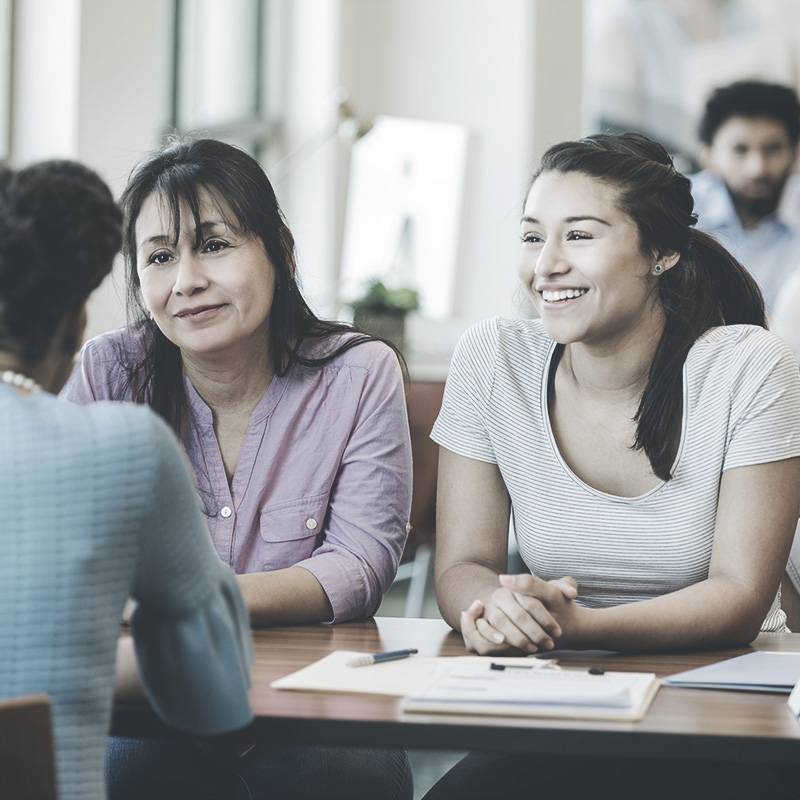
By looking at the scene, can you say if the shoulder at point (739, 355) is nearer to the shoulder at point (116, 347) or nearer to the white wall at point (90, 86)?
the shoulder at point (116, 347)

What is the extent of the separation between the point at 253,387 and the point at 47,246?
0.82 m

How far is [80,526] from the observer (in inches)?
32.0

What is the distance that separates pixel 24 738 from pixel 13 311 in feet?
1.10

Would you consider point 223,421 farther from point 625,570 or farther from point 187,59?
point 187,59

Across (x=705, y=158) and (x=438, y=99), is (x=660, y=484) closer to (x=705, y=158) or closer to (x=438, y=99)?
(x=705, y=158)

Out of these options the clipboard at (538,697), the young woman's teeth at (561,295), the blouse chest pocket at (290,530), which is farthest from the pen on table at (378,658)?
the young woman's teeth at (561,295)

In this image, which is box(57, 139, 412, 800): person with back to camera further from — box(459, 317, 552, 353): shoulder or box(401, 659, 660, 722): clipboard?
box(401, 659, 660, 722): clipboard

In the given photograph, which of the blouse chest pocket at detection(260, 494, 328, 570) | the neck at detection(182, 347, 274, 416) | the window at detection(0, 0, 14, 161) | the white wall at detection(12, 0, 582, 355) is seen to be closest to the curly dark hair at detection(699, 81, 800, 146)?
the white wall at detection(12, 0, 582, 355)

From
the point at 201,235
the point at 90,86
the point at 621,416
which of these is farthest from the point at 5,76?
the point at 621,416

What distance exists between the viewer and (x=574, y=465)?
161cm

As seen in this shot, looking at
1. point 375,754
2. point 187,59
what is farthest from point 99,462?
point 187,59

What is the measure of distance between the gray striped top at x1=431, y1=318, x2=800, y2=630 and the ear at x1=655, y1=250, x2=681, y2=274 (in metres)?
0.12

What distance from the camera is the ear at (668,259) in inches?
64.8

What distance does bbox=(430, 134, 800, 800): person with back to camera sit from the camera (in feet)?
4.75
